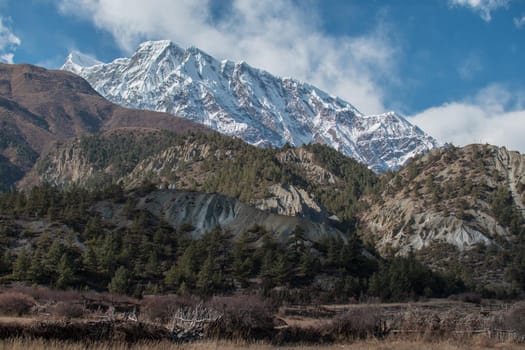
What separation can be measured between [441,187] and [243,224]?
253ft

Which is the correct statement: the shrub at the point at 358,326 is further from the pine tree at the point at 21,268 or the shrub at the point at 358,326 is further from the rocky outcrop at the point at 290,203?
the rocky outcrop at the point at 290,203

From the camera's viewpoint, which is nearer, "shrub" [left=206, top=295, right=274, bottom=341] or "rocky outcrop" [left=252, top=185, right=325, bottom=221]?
"shrub" [left=206, top=295, right=274, bottom=341]

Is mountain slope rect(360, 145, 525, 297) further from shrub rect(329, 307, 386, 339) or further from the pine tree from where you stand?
the pine tree

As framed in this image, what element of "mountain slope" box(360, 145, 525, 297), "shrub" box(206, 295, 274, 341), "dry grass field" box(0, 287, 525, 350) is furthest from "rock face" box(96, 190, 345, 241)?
"shrub" box(206, 295, 274, 341)

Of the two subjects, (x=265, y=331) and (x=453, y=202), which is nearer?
(x=265, y=331)

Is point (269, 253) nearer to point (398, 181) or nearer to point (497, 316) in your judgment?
point (497, 316)

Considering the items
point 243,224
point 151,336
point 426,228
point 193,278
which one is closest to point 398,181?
point 426,228

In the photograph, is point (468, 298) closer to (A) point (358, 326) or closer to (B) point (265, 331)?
(A) point (358, 326)

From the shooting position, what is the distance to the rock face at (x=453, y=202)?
122m

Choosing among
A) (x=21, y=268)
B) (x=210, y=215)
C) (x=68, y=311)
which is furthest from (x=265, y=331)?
(x=210, y=215)

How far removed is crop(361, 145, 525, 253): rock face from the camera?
400ft

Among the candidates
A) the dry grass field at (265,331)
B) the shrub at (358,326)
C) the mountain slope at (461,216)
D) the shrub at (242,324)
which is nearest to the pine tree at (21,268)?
the dry grass field at (265,331)

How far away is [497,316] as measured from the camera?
27484mm

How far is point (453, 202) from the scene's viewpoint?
133 m
